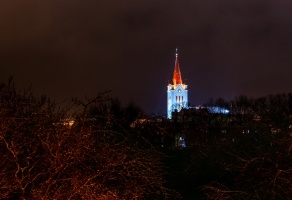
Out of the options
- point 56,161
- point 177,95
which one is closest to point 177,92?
point 177,95

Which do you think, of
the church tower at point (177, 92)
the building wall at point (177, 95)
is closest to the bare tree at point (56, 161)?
the church tower at point (177, 92)

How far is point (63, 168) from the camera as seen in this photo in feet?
18.5

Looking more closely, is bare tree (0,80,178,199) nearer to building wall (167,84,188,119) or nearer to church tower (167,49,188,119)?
church tower (167,49,188,119)

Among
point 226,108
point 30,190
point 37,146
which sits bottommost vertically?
point 30,190

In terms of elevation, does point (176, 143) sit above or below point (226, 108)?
below

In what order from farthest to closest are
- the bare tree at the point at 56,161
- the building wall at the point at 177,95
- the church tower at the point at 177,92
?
the building wall at the point at 177,95, the church tower at the point at 177,92, the bare tree at the point at 56,161

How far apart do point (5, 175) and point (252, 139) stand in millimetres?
6983

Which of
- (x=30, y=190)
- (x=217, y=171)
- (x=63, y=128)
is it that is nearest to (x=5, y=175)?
(x=30, y=190)

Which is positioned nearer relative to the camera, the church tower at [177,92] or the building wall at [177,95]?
the church tower at [177,92]

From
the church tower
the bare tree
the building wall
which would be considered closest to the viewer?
the bare tree

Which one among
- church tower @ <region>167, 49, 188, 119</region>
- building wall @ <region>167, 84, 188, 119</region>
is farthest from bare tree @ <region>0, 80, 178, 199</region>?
building wall @ <region>167, 84, 188, 119</region>

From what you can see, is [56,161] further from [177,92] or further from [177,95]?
[177,95]

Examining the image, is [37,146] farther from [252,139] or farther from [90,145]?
[252,139]

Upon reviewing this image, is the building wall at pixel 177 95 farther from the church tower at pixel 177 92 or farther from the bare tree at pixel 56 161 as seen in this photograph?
the bare tree at pixel 56 161
